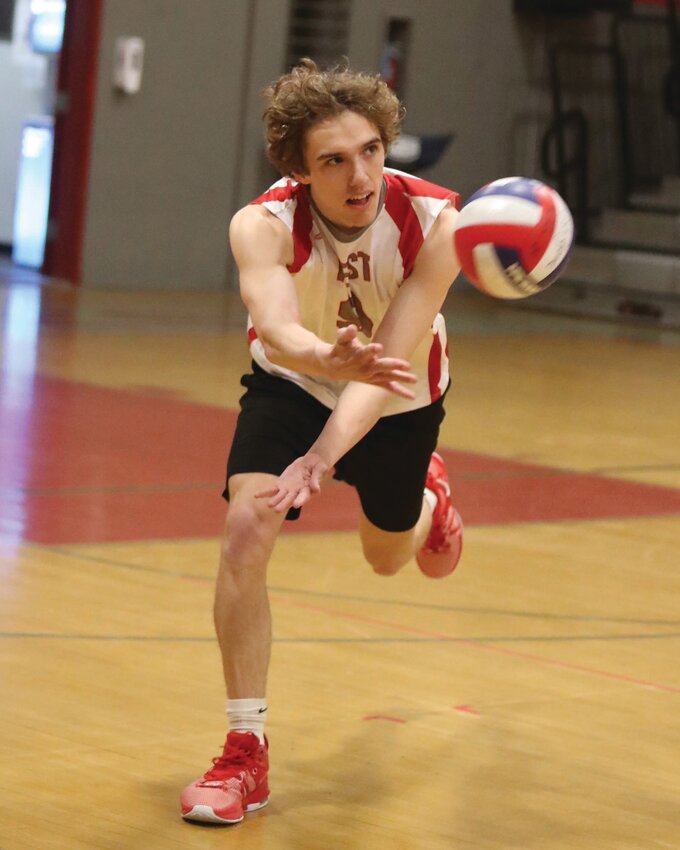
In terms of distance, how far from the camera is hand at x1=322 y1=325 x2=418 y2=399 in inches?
122

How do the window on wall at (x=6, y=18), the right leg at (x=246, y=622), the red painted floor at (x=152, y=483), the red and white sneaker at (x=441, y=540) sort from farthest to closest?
the window on wall at (x=6, y=18) < the red painted floor at (x=152, y=483) < the red and white sneaker at (x=441, y=540) < the right leg at (x=246, y=622)

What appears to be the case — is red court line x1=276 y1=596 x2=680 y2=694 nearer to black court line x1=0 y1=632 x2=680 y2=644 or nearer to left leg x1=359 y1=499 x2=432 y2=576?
black court line x1=0 y1=632 x2=680 y2=644

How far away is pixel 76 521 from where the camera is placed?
5.71 metres

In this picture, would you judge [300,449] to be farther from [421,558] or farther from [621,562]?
[621,562]

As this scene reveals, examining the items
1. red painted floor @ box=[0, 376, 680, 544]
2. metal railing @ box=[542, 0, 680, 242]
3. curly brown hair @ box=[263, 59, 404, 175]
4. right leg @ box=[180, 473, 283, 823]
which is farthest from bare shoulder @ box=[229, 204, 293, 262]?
metal railing @ box=[542, 0, 680, 242]

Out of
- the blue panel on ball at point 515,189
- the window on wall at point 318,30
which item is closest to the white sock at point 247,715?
the blue panel on ball at point 515,189

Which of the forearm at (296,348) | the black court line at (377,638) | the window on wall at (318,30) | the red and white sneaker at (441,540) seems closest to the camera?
the forearm at (296,348)

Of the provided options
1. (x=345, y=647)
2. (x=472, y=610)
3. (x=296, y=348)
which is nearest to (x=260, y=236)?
(x=296, y=348)

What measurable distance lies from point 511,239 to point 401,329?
30 cm

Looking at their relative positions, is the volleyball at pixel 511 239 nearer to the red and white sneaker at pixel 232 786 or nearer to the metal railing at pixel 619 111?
the red and white sneaker at pixel 232 786

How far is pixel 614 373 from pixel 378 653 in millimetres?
6938

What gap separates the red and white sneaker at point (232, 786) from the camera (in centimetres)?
320

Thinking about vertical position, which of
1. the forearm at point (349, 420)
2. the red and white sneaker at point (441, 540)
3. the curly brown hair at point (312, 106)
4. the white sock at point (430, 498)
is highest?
the curly brown hair at point (312, 106)

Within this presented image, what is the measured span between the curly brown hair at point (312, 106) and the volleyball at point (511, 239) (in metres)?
0.26
